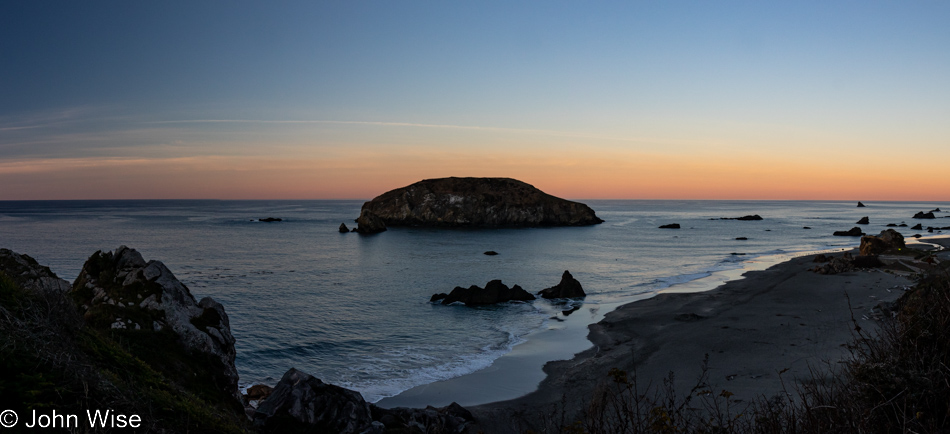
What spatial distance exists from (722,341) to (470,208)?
10137 cm

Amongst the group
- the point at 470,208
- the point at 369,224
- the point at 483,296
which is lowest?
the point at 483,296

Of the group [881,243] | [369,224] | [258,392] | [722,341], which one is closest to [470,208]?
[369,224]

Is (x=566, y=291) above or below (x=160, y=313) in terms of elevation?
below

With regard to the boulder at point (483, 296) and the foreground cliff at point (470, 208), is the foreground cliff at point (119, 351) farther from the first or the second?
the foreground cliff at point (470, 208)

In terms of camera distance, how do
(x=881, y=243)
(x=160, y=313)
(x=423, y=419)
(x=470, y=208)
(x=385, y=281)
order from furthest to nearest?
(x=470, y=208)
(x=881, y=243)
(x=385, y=281)
(x=423, y=419)
(x=160, y=313)

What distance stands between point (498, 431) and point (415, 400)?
364 cm

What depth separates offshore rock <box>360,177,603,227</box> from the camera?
120000mm

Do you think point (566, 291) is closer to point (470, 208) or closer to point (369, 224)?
point (369, 224)

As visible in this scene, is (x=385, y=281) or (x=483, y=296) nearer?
(x=483, y=296)

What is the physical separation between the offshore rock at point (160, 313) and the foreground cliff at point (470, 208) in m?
Answer: 106

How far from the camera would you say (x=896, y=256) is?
4191 centimetres

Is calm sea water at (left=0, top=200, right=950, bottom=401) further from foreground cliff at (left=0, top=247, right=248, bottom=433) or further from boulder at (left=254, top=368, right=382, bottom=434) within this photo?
foreground cliff at (left=0, top=247, right=248, bottom=433)

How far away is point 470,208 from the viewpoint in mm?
120812

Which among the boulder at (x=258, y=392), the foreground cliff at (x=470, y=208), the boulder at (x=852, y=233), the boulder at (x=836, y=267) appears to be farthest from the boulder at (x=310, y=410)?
the foreground cliff at (x=470, y=208)
